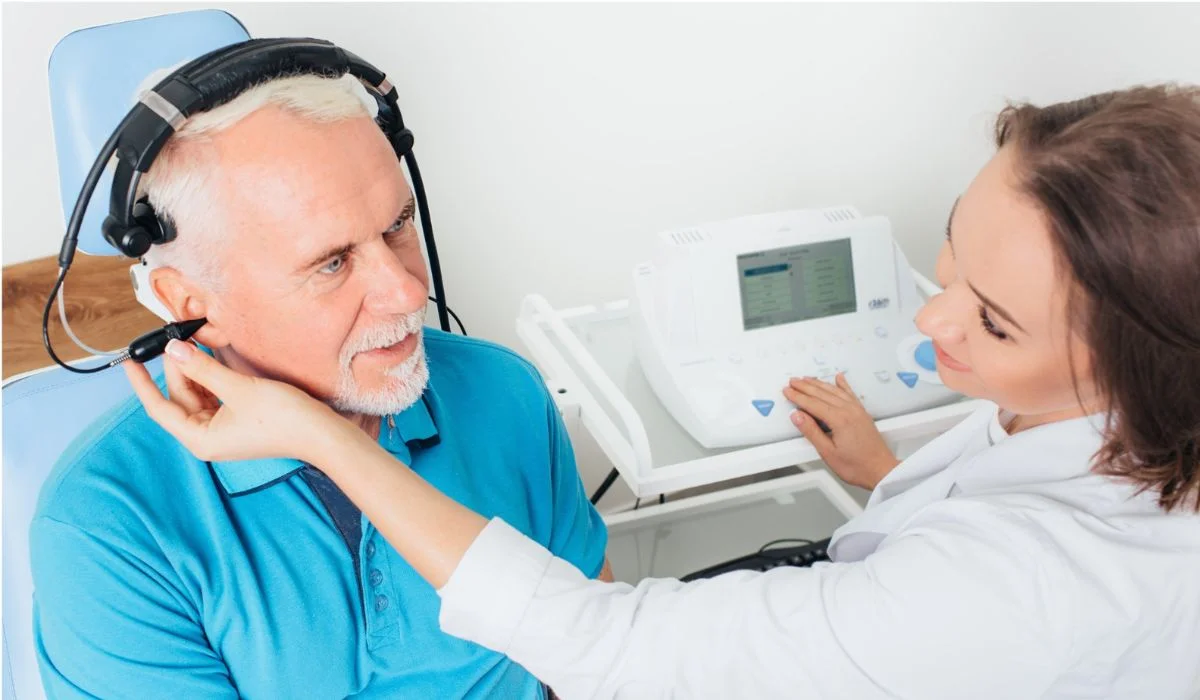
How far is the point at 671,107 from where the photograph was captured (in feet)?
5.88

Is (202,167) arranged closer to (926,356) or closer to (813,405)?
(813,405)

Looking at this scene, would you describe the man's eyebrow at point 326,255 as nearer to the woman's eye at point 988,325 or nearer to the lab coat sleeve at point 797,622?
the lab coat sleeve at point 797,622

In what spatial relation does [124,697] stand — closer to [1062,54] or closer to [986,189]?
[986,189]

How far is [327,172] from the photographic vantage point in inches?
37.4

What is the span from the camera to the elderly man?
0.94 meters

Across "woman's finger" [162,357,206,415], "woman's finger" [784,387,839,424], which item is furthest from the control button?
"woman's finger" [162,357,206,415]

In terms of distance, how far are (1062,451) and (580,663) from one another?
0.51 meters

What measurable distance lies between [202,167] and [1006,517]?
79 cm

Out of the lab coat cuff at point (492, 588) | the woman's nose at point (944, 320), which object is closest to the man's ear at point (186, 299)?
the lab coat cuff at point (492, 588)

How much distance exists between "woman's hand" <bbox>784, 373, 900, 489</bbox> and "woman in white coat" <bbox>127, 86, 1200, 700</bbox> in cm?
37

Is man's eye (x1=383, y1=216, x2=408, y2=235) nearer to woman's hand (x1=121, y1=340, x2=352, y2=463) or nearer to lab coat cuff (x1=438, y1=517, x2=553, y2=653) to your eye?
woman's hand (x1=121, y1=340, x2=352, y2=463)

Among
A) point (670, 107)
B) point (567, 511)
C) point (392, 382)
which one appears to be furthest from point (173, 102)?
point (670, 107)

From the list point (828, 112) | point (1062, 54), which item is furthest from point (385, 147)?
point (1062, 54)

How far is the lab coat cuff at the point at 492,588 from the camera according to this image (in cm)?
95
